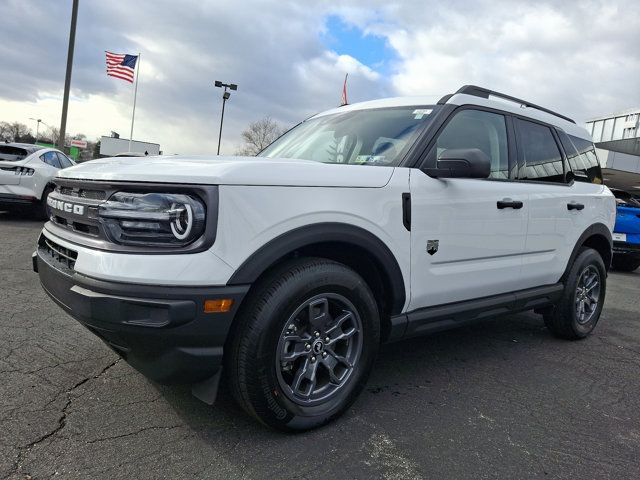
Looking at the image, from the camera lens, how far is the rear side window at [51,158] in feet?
32.6

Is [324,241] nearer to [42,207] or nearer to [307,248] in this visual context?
[307,248]

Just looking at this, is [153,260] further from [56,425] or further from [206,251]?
[56,425]

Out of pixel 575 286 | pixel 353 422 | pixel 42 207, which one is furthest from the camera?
pixel 42 207

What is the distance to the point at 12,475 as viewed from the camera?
2094 mm

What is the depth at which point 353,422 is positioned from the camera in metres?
2.77

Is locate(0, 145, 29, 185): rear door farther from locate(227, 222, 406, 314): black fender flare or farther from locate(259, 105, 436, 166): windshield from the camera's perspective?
locate(227, 222, 406, 314): black fender flare

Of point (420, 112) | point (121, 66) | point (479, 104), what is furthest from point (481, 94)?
point (121, 66)

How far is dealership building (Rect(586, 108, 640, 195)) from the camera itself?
41.1 metres

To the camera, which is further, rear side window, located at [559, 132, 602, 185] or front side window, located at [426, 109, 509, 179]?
rear side window, located at [559, 132, 602, 185]

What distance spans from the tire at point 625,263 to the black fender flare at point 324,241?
8994mm

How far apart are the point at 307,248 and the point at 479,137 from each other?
1.74m

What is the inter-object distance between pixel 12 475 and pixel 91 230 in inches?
42.8

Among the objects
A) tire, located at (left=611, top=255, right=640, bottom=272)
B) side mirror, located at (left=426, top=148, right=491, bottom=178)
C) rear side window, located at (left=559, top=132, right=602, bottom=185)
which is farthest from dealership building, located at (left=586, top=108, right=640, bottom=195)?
side mirror, located at (left=426, top=148, right=491, bottom=178)


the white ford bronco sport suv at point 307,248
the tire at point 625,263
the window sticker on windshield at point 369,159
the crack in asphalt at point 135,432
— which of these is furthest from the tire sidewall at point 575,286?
the tire at point 625,263
